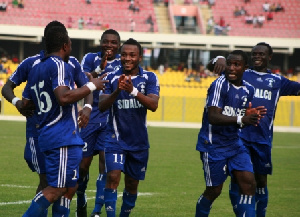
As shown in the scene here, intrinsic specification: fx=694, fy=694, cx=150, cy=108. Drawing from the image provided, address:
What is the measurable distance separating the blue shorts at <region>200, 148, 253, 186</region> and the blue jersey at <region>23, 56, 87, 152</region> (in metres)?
1.88

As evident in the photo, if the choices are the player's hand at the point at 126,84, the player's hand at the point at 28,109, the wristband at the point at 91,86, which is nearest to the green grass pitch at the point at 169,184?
the player's hand at the point at 28,109

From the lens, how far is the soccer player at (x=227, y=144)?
26.7 ft

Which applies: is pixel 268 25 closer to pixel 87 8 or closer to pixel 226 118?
pixel 87 8

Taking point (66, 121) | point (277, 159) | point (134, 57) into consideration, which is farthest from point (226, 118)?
point (277, 159)

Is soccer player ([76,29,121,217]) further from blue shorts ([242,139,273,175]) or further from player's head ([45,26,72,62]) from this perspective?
player's head ([45,26,72,62])

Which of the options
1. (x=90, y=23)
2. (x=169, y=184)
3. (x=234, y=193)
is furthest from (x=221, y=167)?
(x=90, y=23)

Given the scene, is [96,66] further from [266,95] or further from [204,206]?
[204,206]

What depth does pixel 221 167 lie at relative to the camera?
26.9 feet

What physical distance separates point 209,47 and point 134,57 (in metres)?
39.7

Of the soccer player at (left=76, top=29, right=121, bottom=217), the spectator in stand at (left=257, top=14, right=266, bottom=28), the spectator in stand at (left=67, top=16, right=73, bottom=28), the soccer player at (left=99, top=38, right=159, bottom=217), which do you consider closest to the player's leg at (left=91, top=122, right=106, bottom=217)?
the soccer player at (left=76, top=29, right=121, bottom=217)

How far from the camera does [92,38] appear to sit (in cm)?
4600

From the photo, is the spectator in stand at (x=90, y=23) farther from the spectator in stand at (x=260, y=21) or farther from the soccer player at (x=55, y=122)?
the soccer player at (x=55, y=122)

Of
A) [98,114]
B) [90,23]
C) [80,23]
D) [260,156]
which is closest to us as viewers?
[260,156]

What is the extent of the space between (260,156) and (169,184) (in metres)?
4.61
